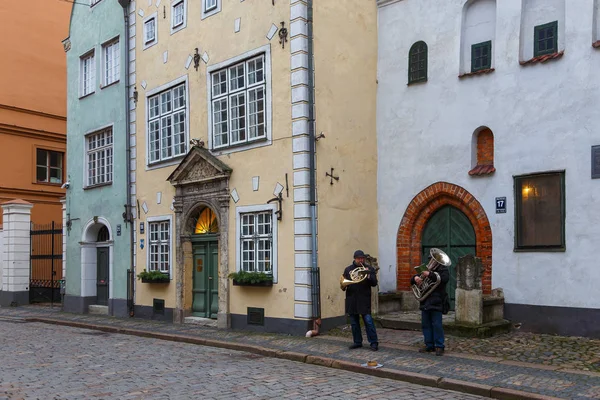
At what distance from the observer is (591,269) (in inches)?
447

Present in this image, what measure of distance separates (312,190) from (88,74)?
1147 centimetres

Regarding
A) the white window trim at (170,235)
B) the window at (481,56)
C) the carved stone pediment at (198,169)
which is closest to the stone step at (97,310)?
the white window trim at (170,235)

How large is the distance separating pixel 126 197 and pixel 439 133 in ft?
31.0

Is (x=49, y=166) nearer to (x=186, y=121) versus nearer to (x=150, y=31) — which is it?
(x=150, y=31)

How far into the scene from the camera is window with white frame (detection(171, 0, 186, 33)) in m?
16.7

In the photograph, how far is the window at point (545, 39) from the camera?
12166 mm

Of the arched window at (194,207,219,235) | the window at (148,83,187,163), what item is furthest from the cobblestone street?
the window at (148,83,187,163)

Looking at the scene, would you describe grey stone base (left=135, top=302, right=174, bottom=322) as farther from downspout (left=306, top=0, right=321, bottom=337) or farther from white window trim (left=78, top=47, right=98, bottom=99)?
white window trim (left=78, top=47, right=98, bottom=99)

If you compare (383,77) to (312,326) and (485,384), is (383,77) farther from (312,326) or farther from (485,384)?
(485,384)

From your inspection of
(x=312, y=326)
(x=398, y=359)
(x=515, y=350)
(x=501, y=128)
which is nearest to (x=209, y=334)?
(x=312, y=326)

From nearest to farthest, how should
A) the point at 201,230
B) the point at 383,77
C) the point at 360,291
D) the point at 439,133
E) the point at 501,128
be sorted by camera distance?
the point at 360,291 → the point at 501,128 → the point at 439,133 → the point at 383,77 → the point at 201,230

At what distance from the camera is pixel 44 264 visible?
23578 millimetres

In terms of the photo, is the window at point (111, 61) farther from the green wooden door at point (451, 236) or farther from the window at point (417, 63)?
the green wooden door at point (451, 236)

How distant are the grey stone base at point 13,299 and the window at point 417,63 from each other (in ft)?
53.7
